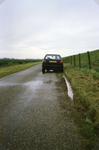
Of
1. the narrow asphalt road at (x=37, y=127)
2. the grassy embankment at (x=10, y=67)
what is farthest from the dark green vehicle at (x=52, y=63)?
the narrow asphalt road at (x=37, y=127)

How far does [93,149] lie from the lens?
5.47ft

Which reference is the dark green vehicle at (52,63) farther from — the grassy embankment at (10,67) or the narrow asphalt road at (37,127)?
the narrow asphalt road at (37,127)

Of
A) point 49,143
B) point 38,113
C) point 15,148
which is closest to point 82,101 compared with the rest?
point 38,113

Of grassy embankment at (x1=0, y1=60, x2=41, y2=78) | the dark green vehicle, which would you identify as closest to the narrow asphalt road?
grassy embankment at (x1=0, y1=60, x2=41, y2=78)

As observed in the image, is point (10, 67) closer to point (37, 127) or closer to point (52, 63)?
point (52, 63)

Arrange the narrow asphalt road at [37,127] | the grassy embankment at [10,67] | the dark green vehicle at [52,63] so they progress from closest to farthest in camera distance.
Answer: the narrow asphalt road at [37,127] < the dark green vehicle at [52,63] < the grassy embankment at [10,67]

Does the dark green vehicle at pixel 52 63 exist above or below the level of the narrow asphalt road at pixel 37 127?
above

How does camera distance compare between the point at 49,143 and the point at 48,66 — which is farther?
the point at 48,66

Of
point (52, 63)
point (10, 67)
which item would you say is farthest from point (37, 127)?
point (10, 67)

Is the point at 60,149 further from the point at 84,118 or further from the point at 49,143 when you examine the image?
the point at 84,118

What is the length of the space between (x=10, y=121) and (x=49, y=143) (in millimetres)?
1042

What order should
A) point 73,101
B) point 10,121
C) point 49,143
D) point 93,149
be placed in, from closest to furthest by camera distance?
1. point 93,149
2. point 49,143
3. point 10,121
4. point 73,101

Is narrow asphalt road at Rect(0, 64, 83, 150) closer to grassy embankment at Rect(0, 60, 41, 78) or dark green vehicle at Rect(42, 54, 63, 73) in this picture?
grassy embankment at Rect(0, 60, 41, 78)

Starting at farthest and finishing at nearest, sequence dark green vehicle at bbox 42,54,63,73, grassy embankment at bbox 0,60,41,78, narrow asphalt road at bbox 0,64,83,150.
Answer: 1. grassy embankment at bbox 0,60,41,78
2. dark green vehicle at bbox 42,54,63,73
3. narrow asphalt road at bbox 0,64,83,150
